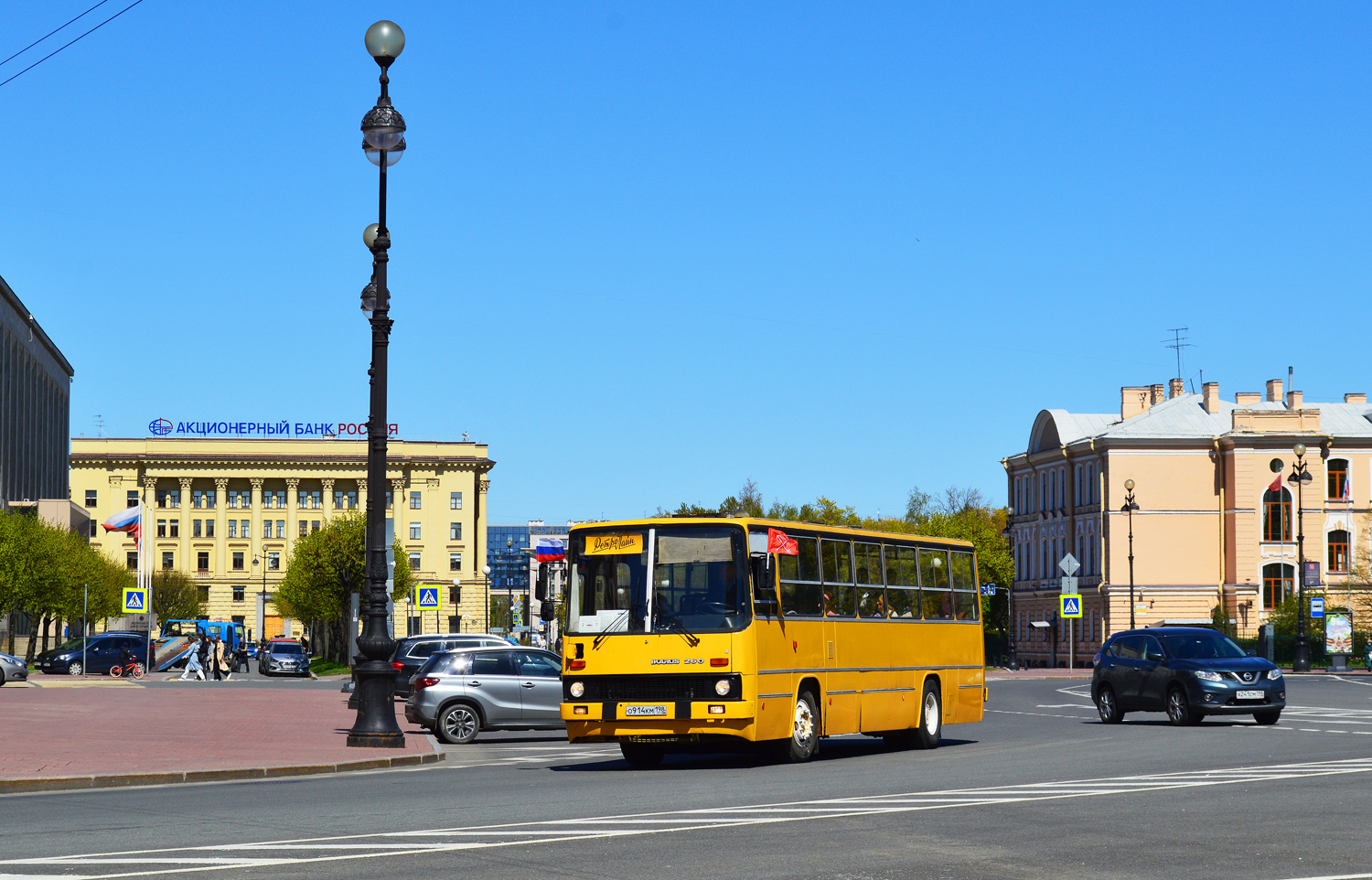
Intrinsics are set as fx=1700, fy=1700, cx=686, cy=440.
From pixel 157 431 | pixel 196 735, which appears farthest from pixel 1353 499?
pixel 157 431

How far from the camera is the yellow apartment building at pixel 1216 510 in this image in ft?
306

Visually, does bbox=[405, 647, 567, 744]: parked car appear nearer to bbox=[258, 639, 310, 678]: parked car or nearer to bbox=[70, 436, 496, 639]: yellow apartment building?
bbox=[258, 639, 310, 678]: parked car

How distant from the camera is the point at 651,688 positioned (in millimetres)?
19516

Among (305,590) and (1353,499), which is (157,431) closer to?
(305,590)

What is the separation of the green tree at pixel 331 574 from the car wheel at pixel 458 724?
5738 centimetres

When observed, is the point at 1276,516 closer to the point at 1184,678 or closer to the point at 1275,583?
the point at 1275,583

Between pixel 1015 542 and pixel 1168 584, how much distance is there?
18.9 meters

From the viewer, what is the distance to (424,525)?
160 metres

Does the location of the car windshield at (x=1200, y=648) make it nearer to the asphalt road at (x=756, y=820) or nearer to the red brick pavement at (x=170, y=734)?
the asphalt road at (x=756, y=820)

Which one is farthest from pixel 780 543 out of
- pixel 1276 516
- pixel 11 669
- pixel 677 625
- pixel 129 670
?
pixel 1276 516

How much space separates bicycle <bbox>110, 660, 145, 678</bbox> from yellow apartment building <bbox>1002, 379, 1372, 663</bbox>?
50.2 meters

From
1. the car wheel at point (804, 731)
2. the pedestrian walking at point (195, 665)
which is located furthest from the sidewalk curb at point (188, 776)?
the pedestrian walking at point (195, 665)

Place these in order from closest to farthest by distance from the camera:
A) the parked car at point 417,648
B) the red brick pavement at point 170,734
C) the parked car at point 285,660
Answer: the red brick pavement at point 170,734
the parked car at point 417,648
the parked car at point 285,660

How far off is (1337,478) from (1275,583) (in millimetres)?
6792
